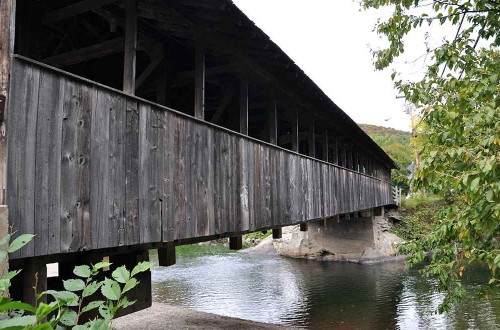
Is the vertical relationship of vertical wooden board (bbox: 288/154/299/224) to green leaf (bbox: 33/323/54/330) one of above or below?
above

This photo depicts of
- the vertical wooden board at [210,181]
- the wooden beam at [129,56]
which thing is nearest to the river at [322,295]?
the vertical wooden board at [210,181]

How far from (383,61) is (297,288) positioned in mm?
9607

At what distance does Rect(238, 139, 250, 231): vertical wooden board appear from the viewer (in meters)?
5.94

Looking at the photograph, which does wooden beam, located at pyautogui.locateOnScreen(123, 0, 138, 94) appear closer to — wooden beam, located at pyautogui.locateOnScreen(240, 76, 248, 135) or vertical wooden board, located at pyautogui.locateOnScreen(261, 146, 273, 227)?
wooden beam, located at pyautogui.locateOnScreen(240, 76, 248, 135)

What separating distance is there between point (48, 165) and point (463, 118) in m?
3.09

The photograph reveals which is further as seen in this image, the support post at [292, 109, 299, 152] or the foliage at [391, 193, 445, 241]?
the foliage at [391, 193, 445, 241]

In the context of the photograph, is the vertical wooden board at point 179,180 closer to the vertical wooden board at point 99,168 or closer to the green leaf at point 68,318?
the vertical wooden board at point 99,168

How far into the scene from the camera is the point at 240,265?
18.0m

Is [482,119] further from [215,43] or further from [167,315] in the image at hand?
[167,315]

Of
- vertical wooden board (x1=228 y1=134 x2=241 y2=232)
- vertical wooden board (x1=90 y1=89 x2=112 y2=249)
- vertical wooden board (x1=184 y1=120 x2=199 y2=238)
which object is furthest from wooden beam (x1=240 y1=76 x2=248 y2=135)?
vertical wooden board (x1=90 y1=89 x2=112 y2=249)

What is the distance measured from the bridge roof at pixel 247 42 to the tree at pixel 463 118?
1.48m

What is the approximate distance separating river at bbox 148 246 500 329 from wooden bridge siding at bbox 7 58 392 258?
477 cm

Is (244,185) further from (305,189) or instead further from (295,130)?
(295,130)

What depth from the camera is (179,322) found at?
820 cm
